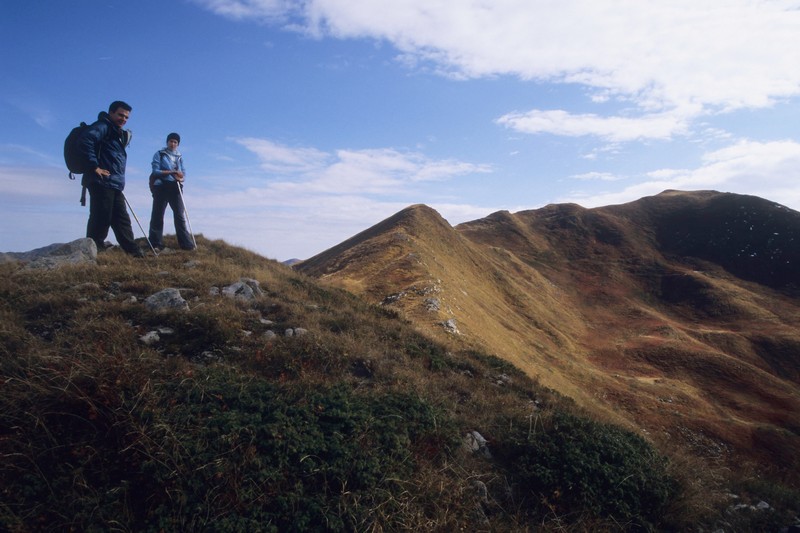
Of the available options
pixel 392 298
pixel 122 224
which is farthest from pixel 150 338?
pixel 392 298

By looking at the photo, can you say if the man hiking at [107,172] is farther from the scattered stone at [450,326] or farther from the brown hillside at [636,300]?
the scattered stone at [450,326]

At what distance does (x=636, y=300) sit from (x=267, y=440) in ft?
151

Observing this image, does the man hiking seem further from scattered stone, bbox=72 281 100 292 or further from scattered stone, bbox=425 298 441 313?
scattered stone, bbox=425 298 441 313

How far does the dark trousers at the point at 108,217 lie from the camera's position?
7617 millimetres

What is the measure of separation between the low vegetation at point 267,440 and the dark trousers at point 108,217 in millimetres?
1911

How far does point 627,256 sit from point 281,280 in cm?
5195

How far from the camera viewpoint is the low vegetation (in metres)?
2.97

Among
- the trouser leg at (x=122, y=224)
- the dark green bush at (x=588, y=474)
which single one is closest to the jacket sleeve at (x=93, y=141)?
the trouser leg at (x=122, y=224)

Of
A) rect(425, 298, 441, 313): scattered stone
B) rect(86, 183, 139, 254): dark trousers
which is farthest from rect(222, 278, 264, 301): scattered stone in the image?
rect(425, 298, 441, 313): scattered stone

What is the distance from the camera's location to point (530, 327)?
25438 mm

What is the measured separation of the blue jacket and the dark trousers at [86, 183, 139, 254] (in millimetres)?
181

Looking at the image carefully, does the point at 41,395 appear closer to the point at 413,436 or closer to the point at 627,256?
the point at 413,436

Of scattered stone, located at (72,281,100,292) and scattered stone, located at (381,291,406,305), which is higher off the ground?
scattered stone, located at (72,281,100,292)

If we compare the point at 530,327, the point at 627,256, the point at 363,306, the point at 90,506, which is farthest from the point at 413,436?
the point at 627,256
